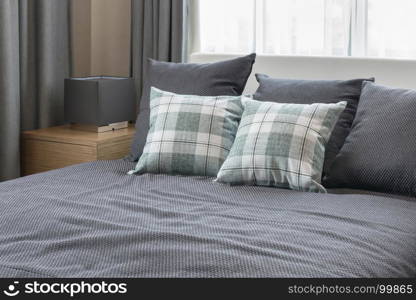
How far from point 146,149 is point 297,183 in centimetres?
71

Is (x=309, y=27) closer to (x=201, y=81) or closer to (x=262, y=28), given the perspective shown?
(x=262, y=28)

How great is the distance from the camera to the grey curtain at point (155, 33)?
3.95 metres

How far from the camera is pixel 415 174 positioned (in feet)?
8.52

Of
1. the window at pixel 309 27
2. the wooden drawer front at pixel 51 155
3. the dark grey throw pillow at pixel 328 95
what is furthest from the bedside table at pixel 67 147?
the dark grey throw pillow at pixel 328 95

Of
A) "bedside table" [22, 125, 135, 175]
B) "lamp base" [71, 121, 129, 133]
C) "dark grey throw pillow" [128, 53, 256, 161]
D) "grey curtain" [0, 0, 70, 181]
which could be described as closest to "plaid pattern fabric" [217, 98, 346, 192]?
"dark grey throw pillow" [128, 53, 256, 161]

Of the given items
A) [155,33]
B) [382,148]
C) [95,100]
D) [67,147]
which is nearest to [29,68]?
[95,100]

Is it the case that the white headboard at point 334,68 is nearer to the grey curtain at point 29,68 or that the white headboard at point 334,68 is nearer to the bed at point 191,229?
the bed at point 191,229

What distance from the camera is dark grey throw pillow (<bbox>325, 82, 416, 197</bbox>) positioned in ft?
8.60

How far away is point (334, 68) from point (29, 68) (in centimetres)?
174

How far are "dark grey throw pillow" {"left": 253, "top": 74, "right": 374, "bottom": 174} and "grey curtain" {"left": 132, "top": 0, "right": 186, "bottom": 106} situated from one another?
1067 mm

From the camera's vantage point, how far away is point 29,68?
393cm

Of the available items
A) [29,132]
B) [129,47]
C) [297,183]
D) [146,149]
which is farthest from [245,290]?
[129,47]

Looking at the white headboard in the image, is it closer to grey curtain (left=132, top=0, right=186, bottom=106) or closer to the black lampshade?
grey curtain (left=132, top=0, right=186, bottom=106)

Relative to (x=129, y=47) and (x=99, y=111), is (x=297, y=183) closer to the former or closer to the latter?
(x=99, y=111)
